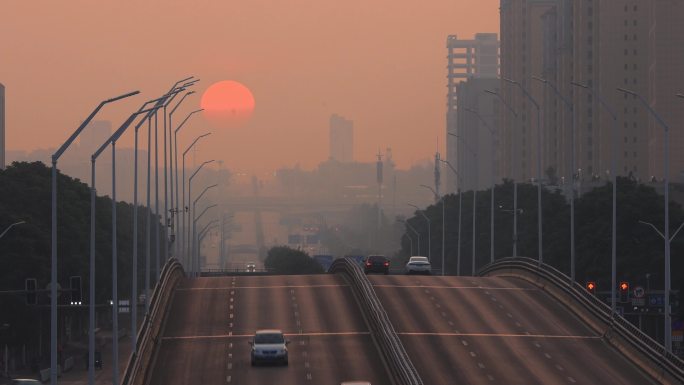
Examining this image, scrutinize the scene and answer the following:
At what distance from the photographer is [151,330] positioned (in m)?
77.6

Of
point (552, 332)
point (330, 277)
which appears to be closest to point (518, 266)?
point (330, 277)

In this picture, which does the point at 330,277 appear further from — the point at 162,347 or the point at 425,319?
the point at 162,347

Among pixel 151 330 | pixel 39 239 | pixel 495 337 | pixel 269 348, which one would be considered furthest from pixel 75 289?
pixel 39 239

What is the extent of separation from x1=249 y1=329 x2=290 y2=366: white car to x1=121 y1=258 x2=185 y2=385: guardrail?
4889 mm

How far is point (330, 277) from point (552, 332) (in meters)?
31.1

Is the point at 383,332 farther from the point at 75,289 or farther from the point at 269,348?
the point at 75,289

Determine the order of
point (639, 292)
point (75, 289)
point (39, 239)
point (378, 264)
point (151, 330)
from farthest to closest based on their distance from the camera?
1. point (378, 264)
2. point (39, 239)
3. point (639, 292)
4. point (151, 330)
5. point (75, 289)

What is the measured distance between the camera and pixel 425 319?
276ft

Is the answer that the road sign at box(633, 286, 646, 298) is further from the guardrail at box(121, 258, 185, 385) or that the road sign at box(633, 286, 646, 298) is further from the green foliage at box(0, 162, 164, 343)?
the green foliage at box(0, 162, 164, 343)

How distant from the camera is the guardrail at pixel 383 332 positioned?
207ft

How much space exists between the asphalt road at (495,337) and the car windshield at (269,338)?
6.14 meters

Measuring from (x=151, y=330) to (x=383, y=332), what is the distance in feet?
38.9

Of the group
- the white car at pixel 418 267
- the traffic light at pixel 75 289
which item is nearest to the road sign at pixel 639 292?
the white car at pixel 418 267

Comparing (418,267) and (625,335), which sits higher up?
(418,267)
